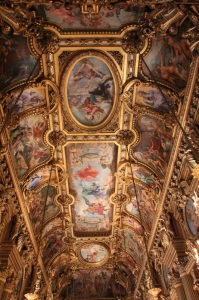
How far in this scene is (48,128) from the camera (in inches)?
434

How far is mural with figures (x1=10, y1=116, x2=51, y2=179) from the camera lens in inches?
411

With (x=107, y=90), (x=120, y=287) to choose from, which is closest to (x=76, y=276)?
(x=120, y=287)

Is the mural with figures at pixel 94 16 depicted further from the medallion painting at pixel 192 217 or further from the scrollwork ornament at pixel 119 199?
the scrollwork ornament at pixel 119 199

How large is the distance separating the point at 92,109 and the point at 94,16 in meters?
3.35

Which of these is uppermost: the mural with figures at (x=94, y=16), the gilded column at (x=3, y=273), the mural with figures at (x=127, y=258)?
the mural with figures at (x=94, y=16)

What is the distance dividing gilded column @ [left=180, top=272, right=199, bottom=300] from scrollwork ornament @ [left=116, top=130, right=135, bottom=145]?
5.06 meters

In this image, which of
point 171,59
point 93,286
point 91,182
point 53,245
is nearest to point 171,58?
point 171,59

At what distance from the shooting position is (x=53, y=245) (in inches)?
661

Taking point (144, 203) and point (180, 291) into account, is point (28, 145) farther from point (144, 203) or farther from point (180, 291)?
point (180, 291)

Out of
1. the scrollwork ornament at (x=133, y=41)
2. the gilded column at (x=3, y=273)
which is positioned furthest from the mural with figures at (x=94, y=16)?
the gilded column at (x=3, y=273)

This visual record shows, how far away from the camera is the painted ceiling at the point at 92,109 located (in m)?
8.36

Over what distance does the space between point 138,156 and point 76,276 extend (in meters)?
12.0

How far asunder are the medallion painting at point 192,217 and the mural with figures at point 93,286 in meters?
12.2

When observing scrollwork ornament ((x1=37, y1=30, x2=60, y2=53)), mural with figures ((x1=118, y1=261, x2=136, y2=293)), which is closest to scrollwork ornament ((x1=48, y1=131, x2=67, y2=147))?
scrollwork ornament ((x1=37, y1=30, x2=60, y2=53))
